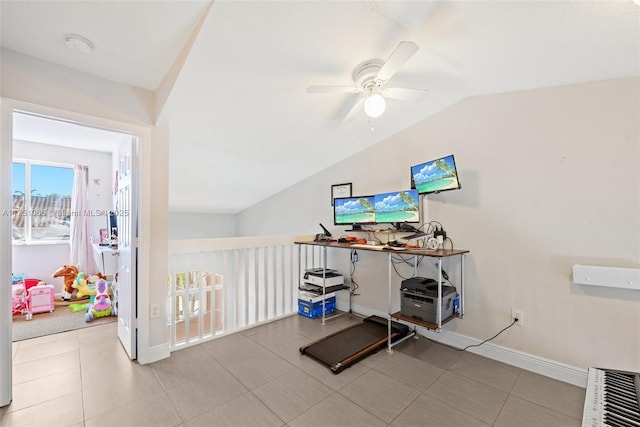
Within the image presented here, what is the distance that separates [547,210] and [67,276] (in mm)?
6034

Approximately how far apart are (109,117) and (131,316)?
170 centimetres

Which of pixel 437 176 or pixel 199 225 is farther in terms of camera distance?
pixel 199 225

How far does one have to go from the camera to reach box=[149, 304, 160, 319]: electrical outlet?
234cm

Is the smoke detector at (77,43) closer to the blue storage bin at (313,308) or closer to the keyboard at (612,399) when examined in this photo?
the blue storage bin at (313,308)

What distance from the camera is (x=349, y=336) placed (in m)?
2.73

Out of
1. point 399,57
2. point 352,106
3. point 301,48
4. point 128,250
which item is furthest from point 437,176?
point 128,250

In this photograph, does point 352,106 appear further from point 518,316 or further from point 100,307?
point 100,307

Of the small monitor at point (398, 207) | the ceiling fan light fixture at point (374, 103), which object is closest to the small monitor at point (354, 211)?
the small monitor at point (398, 207)

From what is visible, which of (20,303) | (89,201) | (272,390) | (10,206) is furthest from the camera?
(89,201)

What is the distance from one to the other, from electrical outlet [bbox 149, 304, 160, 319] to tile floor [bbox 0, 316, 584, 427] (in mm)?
391

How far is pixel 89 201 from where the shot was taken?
15.1 ft

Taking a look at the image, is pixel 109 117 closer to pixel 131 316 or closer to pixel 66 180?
pixel 131 316

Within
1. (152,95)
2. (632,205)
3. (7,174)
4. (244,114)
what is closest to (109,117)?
(152,95)

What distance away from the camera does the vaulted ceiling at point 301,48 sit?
153 cm
